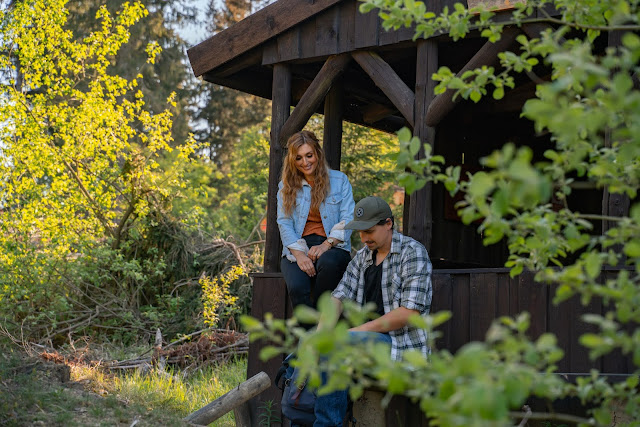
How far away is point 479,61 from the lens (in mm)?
5457

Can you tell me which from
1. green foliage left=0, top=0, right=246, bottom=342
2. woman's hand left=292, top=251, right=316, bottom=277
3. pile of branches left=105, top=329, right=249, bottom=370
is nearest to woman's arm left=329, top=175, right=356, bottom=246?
woman's hand left=292, top=251, right=316, bottom=277

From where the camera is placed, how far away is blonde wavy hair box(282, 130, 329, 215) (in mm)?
5641

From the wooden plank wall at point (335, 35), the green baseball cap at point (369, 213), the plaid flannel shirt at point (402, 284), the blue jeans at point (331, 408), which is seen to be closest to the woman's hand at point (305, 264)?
the plaid flannel shirt at point (402, 284)

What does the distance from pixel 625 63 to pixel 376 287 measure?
11.2ft

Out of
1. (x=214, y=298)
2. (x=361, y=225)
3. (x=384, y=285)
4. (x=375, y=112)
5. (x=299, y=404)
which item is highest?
(x=375, y=112)

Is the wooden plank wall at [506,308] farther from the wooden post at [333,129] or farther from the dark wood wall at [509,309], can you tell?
the wooden post at [333,129]

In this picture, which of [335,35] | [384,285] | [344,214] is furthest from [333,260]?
[335,35]

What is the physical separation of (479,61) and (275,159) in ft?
6.28

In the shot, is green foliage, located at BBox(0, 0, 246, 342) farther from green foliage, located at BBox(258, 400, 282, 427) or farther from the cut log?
the cut log

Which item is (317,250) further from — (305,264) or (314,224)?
(314,224)

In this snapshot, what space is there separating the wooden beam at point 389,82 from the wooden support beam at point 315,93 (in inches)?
7.2

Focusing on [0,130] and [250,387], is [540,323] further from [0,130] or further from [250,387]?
[0,130]

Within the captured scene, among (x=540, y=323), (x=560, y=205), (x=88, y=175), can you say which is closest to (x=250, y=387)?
(x=540, y=323)

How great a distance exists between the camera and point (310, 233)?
226 inches
